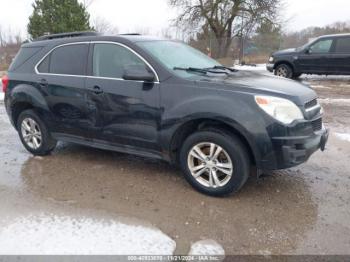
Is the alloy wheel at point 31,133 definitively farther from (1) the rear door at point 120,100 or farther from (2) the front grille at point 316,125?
(2) the front grille at point 316,125

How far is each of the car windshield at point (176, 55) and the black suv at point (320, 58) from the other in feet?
32.0

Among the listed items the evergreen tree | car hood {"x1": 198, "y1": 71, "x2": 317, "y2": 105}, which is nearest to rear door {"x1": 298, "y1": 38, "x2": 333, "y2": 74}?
car hood {"x1": 198, "y1": 71, "x2": 317, "y2": 105}

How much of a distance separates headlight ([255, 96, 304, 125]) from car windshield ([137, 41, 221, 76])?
1.04 m

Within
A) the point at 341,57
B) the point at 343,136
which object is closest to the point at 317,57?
the point at 341,57

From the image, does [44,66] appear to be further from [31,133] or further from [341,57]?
[341,57]

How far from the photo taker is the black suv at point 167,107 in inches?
146

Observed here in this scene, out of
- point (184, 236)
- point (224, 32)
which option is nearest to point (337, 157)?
point (184, 236)

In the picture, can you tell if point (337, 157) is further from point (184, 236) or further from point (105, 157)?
point (105, 157)

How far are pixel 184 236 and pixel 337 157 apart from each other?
10.1 feet

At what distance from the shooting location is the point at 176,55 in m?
4.73

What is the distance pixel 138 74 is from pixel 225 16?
28331 mm

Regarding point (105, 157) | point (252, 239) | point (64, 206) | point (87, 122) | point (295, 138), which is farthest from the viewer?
point (105, 157)

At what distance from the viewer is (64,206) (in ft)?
12.9

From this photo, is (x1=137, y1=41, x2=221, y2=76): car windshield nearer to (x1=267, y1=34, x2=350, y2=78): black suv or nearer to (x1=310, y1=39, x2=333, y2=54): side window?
(x1=267, y1=34, x2=350, y2=78): black suv
